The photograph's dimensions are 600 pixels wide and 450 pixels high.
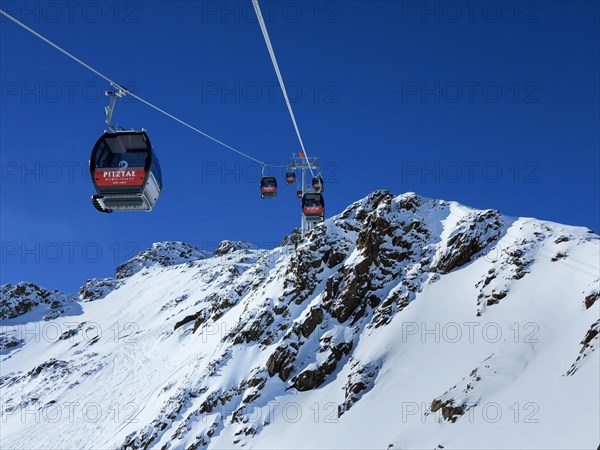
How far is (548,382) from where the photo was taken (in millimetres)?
30078

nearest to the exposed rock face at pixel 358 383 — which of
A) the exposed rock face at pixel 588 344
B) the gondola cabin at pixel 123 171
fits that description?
the exposed rock face at pixel 588 344

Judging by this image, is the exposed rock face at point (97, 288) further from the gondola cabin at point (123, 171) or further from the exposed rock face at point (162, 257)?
the gondola cabin at point (123, 171)

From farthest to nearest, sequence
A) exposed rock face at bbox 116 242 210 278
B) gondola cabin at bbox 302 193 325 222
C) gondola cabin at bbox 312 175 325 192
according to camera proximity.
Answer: exposed rock face at bbox 116 242 210 278, gondola cabin at bbox 312 175 325 192, gondola cabin at bbox 302 193 325 222

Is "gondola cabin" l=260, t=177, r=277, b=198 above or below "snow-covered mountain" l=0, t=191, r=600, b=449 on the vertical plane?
above

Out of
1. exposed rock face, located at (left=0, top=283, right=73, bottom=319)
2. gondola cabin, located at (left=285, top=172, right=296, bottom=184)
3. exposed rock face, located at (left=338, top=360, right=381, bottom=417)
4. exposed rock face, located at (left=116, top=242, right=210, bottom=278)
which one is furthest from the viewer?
exposed rock face, located at (left=116, top=242, right=210, bottom=278)

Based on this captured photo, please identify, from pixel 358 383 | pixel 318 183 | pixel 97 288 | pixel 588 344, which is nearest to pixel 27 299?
pixel 97 288

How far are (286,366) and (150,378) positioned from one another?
1018 inches

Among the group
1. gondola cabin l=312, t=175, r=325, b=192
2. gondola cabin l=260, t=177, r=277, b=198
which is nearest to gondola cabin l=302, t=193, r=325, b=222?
gondola cabin l=260, t=177, r=277, b=198

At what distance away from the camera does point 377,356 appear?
144 feet

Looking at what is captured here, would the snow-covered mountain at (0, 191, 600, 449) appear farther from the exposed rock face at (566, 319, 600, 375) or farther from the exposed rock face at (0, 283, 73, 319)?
the exposed rock face at (0, 283, 73, 319)

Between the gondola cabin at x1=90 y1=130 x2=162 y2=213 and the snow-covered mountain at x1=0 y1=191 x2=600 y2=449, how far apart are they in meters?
21.0

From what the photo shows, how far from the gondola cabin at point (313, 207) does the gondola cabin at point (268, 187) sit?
139 inches

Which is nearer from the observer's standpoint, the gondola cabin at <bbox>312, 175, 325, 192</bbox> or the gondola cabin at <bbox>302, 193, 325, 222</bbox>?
the gondola cabin at <bbox>302, 193, 325, 222</bbox>

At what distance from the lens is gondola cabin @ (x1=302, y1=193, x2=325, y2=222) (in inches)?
1030
